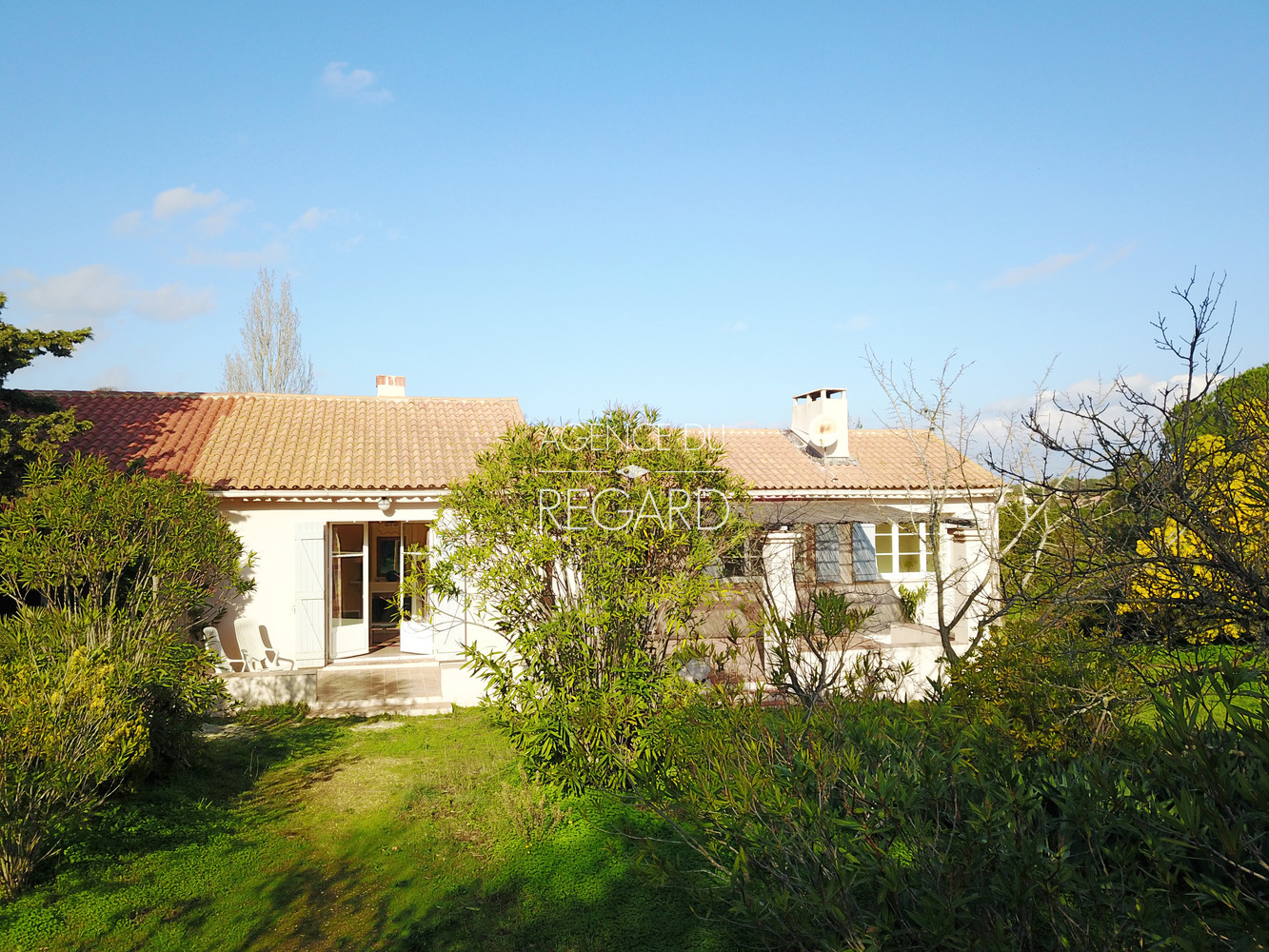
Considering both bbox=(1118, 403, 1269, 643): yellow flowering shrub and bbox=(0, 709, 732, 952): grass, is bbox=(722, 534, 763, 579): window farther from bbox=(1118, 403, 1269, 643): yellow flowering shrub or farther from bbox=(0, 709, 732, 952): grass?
bbox=(1118, 403, 1269, 643): yellow flowering shrub

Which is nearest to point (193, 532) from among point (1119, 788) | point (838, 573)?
point (1119, 788)

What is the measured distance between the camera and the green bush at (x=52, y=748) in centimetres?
554

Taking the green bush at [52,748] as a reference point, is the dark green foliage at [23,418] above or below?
above

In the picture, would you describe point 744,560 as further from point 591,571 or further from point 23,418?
point 23,418

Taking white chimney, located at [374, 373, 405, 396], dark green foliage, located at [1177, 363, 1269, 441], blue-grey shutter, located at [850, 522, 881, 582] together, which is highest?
white chimney, located at [374, 373, 405, 396]

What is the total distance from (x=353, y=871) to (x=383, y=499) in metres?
8.52

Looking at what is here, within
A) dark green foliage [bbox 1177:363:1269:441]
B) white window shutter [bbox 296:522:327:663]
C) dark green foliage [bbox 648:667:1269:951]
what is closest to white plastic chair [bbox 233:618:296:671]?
white window shutter [bbox 296:522:327:663]

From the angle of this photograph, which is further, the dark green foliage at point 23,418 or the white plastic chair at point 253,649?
the white plastic chair at point 253,649

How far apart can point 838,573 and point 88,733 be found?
15159mm

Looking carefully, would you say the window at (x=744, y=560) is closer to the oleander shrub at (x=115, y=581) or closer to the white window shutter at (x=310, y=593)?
the oleander shrub at (x=115, y=581)

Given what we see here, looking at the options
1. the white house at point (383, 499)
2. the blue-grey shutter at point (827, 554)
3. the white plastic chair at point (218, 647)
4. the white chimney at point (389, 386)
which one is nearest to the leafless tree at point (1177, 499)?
the white house at point (383, 499)

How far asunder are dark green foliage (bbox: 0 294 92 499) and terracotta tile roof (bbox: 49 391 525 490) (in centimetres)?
272

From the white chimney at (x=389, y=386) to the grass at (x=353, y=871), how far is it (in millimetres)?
11999

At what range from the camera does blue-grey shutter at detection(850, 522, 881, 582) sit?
18.7 m
